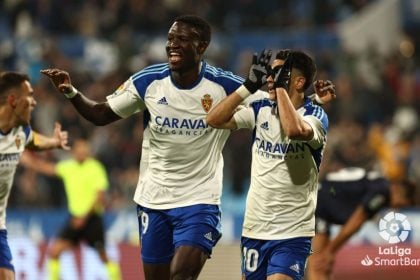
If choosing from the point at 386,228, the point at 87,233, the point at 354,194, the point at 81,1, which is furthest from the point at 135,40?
the point at 386,228

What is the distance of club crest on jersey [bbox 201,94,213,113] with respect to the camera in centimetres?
808

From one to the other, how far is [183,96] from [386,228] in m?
2.48

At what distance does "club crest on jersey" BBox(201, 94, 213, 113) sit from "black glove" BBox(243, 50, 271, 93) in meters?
0.59

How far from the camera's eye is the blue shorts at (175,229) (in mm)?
7941

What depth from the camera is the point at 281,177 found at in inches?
301

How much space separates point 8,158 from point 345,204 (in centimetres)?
344

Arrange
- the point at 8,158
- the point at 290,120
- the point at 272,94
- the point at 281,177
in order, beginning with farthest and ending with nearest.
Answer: the point at 8,158, the point at 281,177, the point at 272,94, the point at 290,120

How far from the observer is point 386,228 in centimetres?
961

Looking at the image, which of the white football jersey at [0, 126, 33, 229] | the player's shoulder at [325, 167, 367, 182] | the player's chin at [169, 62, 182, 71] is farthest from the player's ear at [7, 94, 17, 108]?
the player's shoulder at [325, 167, 367, 182]

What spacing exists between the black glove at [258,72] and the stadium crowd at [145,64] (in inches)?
309

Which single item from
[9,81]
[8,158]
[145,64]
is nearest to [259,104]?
[8,158]

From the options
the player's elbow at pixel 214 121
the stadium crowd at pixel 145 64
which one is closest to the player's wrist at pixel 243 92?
the player's elbow at pixel 214 121

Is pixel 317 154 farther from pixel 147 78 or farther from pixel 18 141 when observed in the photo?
pixel 18 141

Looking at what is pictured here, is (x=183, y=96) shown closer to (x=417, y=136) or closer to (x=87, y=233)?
(x=87, y=233)
